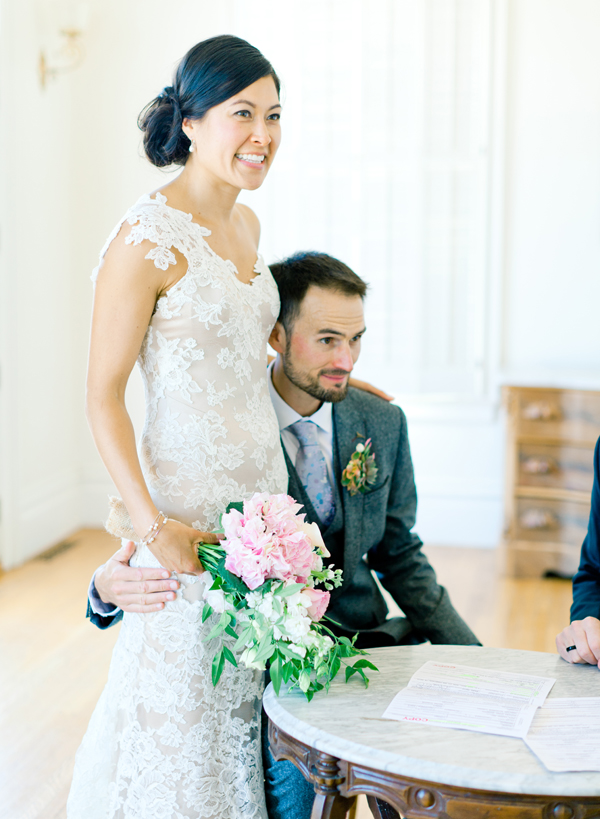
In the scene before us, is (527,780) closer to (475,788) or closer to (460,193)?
(475,788)

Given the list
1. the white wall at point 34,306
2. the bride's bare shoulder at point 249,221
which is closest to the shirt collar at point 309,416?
the bride's bare shoulder at point 249,221

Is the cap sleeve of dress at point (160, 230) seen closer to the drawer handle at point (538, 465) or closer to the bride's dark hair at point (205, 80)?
the bride's dark hair at point (205, 80)

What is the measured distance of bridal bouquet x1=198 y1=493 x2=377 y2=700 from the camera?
1.32 metres

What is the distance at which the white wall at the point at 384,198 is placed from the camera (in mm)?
4434

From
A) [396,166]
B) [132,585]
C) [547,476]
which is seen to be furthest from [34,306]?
[132,585]

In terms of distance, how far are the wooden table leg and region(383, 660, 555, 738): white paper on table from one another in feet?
0.37

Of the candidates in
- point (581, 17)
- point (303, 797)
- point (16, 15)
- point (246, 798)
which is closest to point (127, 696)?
point (246, 798)

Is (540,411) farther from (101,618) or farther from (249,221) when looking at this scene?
(101,618)

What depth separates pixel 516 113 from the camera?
452 centimetres

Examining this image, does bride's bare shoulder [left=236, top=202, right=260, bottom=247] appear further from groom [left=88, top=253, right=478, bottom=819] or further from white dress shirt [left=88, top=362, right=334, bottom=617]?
white dress shirt [left=88, top=362, right=334, bottom=617]

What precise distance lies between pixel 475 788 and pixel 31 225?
13.3 feet

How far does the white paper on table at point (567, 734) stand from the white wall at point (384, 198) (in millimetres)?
3021

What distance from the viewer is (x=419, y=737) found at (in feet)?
3.91

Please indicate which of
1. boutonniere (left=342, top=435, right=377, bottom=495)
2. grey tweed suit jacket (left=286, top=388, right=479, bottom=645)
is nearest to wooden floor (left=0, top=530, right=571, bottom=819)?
grey tweed suit jacket (left=286, top=388, right=479, bottom=645)
